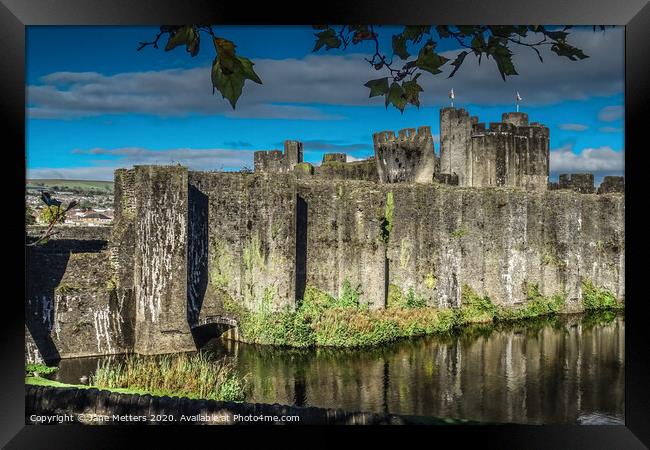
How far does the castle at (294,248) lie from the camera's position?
1694cm

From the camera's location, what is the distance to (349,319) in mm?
20188

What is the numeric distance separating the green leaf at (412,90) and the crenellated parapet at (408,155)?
81.0 feet

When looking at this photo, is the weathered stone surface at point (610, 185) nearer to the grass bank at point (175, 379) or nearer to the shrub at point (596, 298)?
the shrub at point (596, 298)

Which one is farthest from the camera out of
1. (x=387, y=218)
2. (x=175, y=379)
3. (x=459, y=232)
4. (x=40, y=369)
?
(x=459, y=232)

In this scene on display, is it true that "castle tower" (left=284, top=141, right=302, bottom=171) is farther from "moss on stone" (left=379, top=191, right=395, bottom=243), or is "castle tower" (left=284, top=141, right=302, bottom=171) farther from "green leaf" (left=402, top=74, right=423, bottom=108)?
"green leaf" (left=402, top=74, right=423, bottom=108)

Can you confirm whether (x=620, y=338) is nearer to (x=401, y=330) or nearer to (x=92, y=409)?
(x=401, y=330)

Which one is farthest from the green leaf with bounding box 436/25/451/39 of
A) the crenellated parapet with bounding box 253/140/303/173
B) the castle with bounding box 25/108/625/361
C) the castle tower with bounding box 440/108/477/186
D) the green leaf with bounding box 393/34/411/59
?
the castle tower with bounding box 440/108/477/186

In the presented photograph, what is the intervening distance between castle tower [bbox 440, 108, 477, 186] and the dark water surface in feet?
60.5

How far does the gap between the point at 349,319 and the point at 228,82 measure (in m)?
16.8

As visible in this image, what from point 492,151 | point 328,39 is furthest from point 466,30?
point 492,151

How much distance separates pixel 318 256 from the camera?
21.1 m

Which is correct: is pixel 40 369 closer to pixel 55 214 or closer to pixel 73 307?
pixel 73 307
